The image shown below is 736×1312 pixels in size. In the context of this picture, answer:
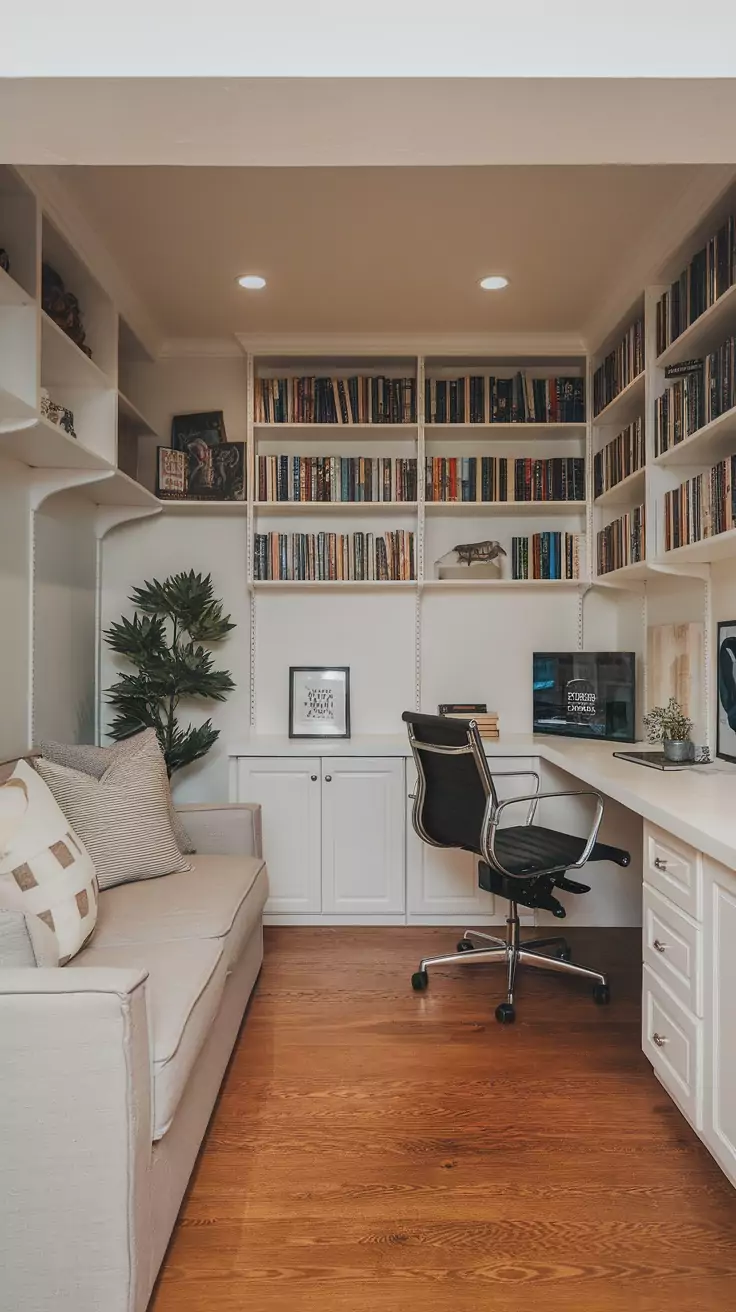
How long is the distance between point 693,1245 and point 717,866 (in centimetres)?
72

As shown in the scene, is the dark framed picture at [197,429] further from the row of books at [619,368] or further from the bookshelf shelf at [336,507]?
the row of books at [619,368]

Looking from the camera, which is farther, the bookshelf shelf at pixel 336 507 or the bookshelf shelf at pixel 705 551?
the bookshelf shelf at pixel 336 507

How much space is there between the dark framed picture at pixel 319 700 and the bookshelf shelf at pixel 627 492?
1.39 metres

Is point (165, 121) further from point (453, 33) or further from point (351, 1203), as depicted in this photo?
point (351, 1203)

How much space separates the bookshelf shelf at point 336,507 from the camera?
365 centimetres

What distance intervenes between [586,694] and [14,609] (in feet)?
7.73

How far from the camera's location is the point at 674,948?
195 cm

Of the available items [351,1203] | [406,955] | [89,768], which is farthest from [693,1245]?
[89,768]

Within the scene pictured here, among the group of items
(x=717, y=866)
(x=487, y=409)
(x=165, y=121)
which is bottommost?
(x=717, y=866)

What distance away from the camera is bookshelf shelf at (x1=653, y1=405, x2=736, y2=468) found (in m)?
2.36

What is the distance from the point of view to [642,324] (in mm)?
3121

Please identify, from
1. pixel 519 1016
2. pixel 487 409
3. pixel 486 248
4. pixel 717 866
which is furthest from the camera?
pixel 487 409

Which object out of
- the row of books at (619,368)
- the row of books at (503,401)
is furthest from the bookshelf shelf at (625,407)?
the row of books at (503,401)

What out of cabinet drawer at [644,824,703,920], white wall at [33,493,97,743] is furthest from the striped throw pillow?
cabinet drawer at [644,824,703,920]
